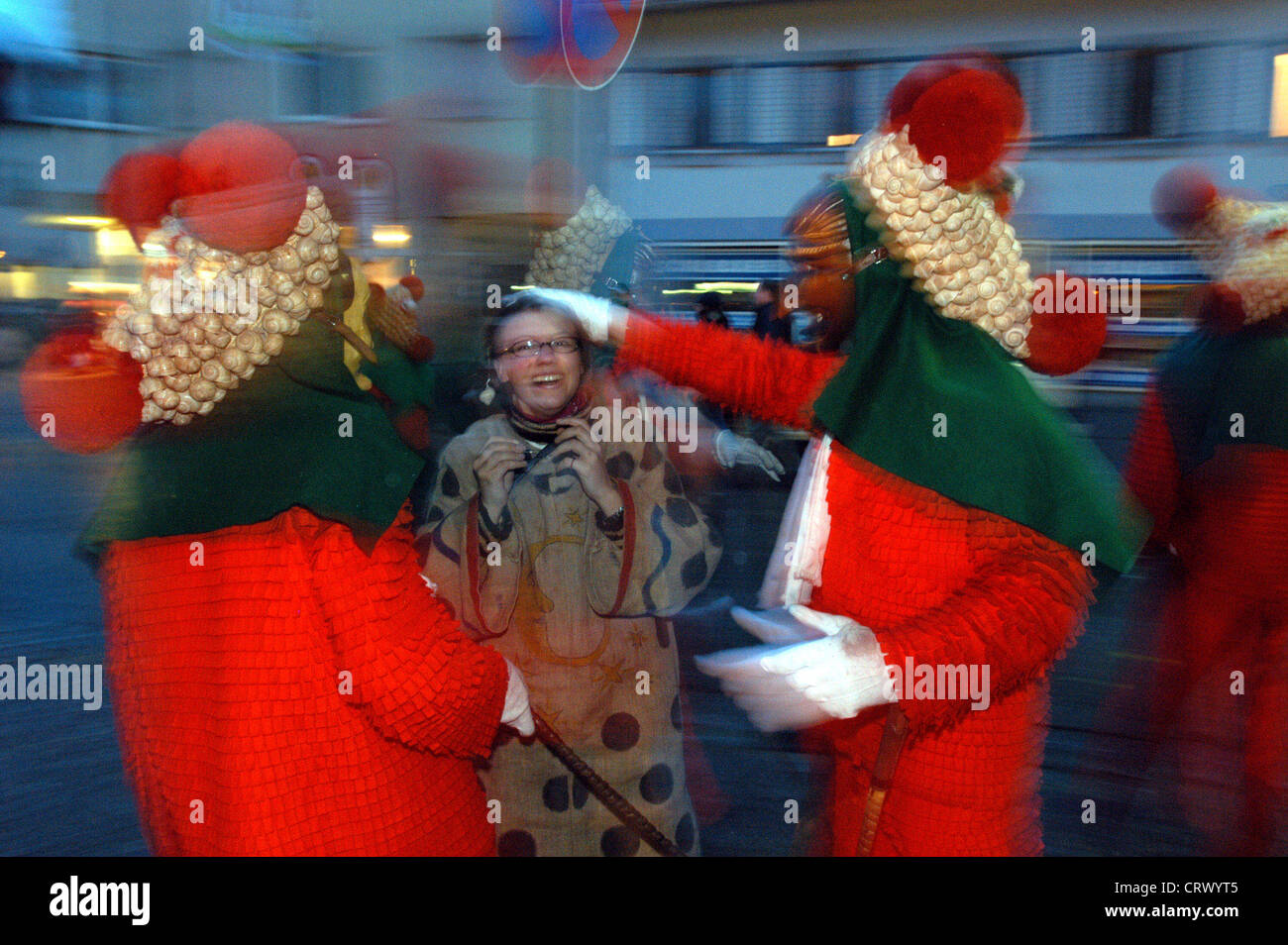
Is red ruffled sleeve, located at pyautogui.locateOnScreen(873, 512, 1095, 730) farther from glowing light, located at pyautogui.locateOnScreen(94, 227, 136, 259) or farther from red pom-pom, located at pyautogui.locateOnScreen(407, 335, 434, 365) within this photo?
glowing light, located at pyautogui.locateOnScreen(94, 227, 136, 259)

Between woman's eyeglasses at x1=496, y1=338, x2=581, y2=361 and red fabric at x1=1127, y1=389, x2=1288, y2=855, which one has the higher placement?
woman's eyeglasses at x1=496, y1=338, x2=581, y2=361

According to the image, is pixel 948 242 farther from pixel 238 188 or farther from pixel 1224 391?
pixel 1224 391

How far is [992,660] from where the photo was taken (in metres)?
1.52

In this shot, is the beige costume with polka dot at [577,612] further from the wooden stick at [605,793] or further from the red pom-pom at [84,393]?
the red pom-pom at [84,393]

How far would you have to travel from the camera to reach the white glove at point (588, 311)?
208cm

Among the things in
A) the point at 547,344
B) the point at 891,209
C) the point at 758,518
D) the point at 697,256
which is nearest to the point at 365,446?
the point at 547,344

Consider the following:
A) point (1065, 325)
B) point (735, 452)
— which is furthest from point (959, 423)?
point (735, 452)

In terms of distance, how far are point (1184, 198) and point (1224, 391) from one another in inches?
22.5

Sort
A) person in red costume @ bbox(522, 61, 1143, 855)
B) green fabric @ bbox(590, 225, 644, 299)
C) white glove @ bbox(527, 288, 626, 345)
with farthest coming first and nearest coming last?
1. green fabric @ bbox(590, 225, 644, 299)
2. white glove @ bbox(527, 288, 626, 345)
3. person in red costume @ bbox(522, 61, 1143, 855)

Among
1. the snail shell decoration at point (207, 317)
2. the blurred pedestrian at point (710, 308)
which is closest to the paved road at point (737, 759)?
the snail shell decoration at point (207, 317)

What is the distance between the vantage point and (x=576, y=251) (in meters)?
2.84

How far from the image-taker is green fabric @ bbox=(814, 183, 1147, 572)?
157 centimetres

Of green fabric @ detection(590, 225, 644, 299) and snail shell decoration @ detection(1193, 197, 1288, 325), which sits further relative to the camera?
green fabric @ detection(590, 225, 644, 299)

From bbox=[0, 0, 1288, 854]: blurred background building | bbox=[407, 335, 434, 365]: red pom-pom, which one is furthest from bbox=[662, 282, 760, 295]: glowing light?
bbox=[407, 335, 434, 365]: red pom-pom
